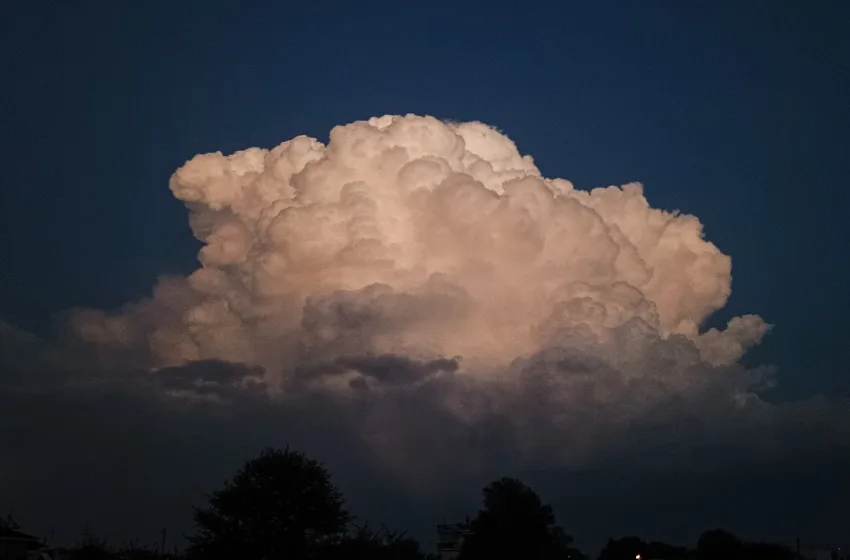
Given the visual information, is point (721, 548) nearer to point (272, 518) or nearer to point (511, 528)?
point (511, 528)

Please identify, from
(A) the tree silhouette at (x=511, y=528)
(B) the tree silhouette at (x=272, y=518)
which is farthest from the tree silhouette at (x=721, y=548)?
(B) the tree silhouette at (x=272, y=518)

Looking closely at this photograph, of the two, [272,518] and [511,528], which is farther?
[511,528]

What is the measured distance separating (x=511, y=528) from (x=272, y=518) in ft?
147

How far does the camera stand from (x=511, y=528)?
10406 cm

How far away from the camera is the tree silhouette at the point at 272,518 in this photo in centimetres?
6266

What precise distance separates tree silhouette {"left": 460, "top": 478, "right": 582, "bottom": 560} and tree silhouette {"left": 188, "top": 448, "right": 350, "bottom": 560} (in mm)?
40252

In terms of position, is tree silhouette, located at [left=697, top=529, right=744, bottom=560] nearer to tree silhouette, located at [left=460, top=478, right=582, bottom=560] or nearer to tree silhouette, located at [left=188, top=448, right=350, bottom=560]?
tree silhouette, located at [left=460, top=478, right=582, bottom=560]

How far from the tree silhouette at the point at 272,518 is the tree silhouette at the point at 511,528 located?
4025 centimetres

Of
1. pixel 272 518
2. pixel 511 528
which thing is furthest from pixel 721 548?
pixel 272 518

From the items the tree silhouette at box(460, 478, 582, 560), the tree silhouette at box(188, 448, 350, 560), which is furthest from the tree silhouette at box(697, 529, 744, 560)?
the tree silhouette at box(188, 448, 350, 560)

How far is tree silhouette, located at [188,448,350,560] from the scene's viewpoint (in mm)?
62656

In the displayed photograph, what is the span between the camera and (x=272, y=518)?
64.1 m

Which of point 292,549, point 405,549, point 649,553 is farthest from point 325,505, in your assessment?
point 649,553

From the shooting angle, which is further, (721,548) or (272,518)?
(721,548)
